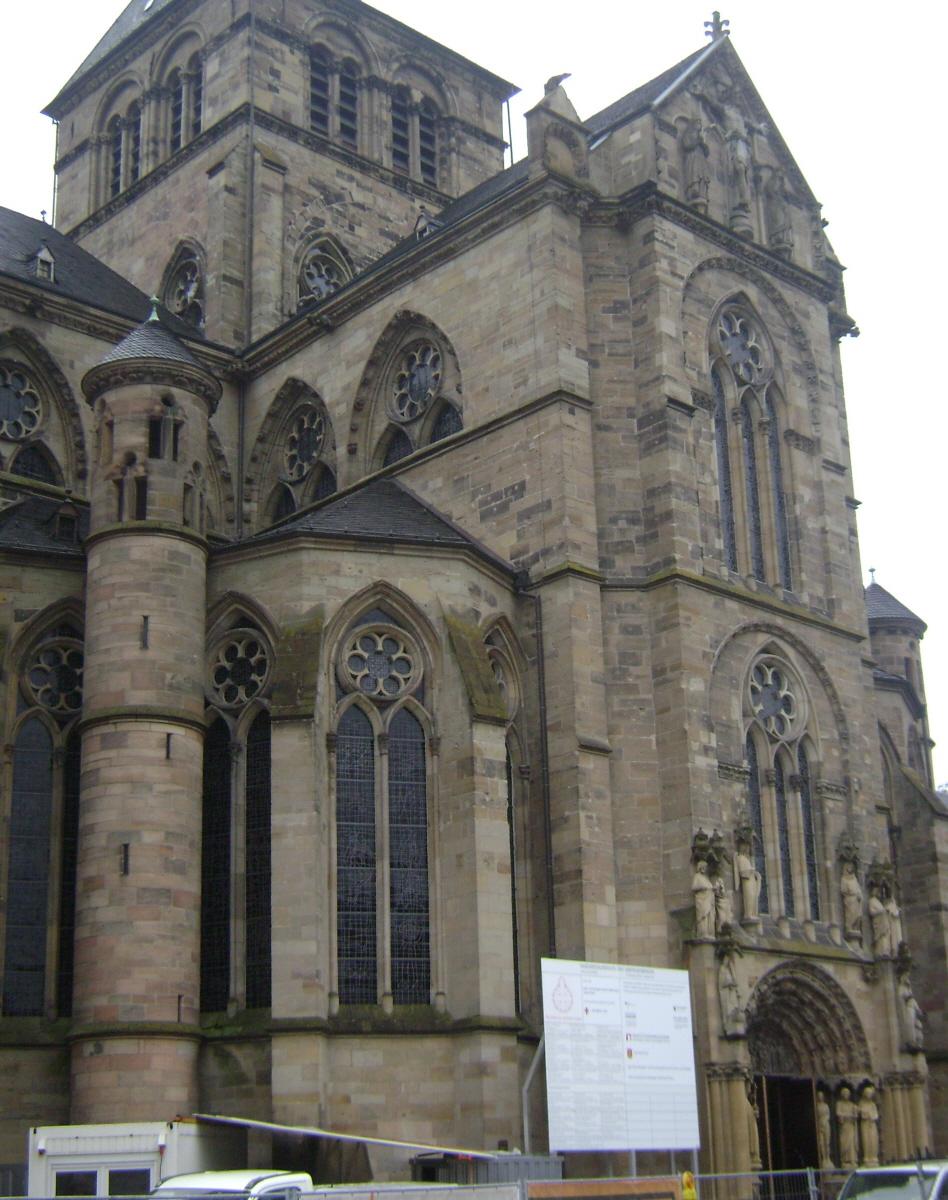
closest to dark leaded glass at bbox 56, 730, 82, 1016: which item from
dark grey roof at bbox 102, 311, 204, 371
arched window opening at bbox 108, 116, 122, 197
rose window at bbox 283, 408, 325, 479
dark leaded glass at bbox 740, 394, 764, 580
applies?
dark grey roof at bbox 102, 311, 204, 371

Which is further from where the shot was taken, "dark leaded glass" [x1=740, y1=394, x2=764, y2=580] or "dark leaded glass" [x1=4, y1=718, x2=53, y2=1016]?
"dark leaded glass" [x1=740, y1=394, x2=764, y2=580]

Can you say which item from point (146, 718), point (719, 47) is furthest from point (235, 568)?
point (719, 47)

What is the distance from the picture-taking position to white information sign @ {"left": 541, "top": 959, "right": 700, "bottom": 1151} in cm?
2477

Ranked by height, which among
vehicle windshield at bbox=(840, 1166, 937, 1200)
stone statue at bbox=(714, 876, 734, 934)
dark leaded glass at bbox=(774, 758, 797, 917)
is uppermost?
dark leaded glass at bbox=(774, 758, 797, 917)

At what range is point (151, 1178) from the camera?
23453 millimetres

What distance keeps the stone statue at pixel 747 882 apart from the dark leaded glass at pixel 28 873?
38.2 feet

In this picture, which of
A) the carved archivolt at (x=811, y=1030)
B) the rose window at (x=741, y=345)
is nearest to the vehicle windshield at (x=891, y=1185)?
the carved archivolt at (x=811, y=1030)

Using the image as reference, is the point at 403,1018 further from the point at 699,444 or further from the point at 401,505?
the point at 699,444

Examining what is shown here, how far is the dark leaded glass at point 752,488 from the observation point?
33.8 metres

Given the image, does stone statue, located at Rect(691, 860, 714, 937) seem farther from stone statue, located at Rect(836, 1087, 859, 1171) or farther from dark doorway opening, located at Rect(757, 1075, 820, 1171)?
stone statue, located at Rect(836, 1087, 859, 1171)

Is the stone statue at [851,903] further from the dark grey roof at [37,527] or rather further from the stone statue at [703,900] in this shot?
the dark grey roof at [37,527]

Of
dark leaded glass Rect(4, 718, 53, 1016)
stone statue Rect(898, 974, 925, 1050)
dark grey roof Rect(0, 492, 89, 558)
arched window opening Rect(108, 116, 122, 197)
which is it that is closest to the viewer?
dark leaded glass Rect(4, 718, 53, 1016)

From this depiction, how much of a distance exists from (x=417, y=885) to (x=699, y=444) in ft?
34.0

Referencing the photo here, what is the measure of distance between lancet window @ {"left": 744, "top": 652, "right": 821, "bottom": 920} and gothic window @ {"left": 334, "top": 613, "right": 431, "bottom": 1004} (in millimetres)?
6395
